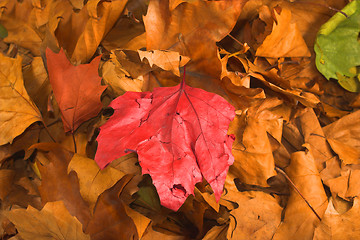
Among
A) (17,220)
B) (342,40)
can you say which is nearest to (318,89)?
(342,40)

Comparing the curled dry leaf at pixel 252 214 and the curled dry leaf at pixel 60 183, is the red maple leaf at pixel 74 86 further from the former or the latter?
the curled dry leaf at pixel 252 214

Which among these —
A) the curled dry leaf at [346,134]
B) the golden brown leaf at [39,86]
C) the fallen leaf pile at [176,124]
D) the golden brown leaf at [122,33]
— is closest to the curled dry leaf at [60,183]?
the fallen leaf pile at [176,124]

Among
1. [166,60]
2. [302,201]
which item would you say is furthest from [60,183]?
[302,201]

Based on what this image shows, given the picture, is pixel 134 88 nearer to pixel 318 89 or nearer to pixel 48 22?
pixel 48 22

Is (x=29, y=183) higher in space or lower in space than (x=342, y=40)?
lower

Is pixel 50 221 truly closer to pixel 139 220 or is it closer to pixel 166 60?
pixel 139 220

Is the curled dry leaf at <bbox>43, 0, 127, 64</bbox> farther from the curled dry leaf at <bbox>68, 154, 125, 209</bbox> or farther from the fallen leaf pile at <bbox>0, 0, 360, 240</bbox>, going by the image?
the curled dry leaf at <bbox>68, 154, 125, 209</bbox>
